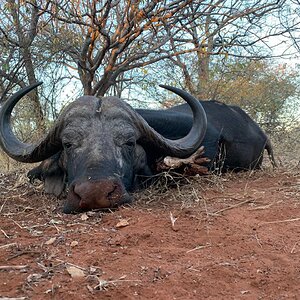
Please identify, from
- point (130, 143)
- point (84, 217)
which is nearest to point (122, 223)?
point (84, 217)

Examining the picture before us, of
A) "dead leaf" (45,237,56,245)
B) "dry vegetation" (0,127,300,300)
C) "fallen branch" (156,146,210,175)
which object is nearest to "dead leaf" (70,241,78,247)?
"dry vegetation" (0,127,300,300)

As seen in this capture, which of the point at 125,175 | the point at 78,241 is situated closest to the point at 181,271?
the point at 78,241

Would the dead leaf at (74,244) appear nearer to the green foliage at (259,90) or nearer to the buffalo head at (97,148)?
→ the buffalo head at (97,148)

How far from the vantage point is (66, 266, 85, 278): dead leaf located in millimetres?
2215

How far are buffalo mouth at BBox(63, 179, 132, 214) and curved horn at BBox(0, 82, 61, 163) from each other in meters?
1.07

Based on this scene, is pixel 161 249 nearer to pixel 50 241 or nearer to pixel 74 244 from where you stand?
pixel 74 244

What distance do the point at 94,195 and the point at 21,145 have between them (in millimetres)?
1606

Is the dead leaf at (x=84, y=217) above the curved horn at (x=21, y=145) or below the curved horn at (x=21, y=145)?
below

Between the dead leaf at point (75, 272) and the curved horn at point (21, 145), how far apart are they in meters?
2.43

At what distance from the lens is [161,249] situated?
2.64m

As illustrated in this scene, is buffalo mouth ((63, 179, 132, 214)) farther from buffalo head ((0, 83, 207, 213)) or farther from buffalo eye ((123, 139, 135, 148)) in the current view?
buffalo eye ((123, 139, 135, 148))

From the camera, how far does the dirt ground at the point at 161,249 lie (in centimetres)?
212

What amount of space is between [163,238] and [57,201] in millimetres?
1846

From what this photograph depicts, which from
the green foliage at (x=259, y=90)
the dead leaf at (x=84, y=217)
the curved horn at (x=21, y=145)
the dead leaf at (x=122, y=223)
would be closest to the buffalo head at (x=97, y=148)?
the curved horn at (x=21, y=145)
